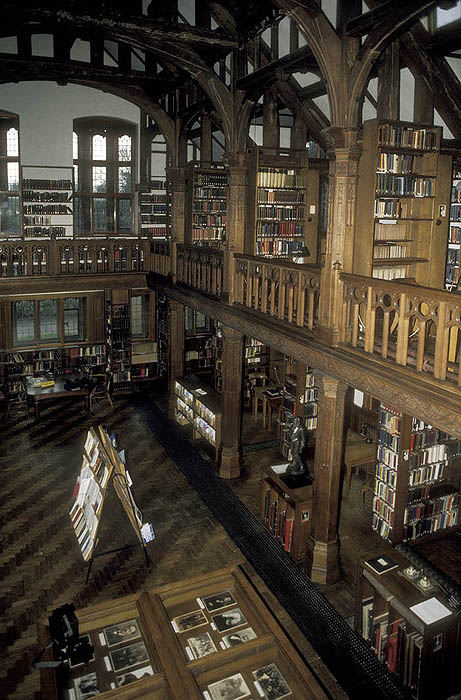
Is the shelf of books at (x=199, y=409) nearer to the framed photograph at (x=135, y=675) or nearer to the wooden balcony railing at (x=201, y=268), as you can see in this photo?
the wooden balcony railing at (x=201, y=268)

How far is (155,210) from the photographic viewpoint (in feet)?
50.7

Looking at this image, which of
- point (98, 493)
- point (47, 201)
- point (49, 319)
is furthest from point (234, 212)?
point (47, 201)

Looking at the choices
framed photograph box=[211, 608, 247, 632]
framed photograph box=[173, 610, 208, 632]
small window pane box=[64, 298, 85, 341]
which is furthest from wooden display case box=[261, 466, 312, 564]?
small window pane box=[64, 298, 85, 341]

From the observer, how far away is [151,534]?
23.3 feet

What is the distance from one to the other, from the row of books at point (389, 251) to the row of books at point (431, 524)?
3648 mm

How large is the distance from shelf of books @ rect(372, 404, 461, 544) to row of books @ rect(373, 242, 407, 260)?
233cm

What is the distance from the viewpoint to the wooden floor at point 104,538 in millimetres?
6367

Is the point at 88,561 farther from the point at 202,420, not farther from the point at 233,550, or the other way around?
the point at 202,420

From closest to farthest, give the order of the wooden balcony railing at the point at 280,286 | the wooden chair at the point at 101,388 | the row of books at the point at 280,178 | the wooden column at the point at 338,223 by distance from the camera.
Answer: the wooden column at the point at 338,223, the wooden balcony railing at the point at 280,286, the row of books at the point at 280,178, the wooden chair at the point at 101,388

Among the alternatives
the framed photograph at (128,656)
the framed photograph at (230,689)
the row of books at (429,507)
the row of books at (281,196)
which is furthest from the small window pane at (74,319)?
the framed photograph at (230,689)

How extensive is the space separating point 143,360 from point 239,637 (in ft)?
34.1

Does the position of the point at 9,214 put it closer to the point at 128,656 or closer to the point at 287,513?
the point at 287,513

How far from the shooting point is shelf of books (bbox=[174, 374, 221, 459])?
10.2 metres

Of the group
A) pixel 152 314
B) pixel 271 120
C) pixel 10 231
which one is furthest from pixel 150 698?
pixel 10 231
